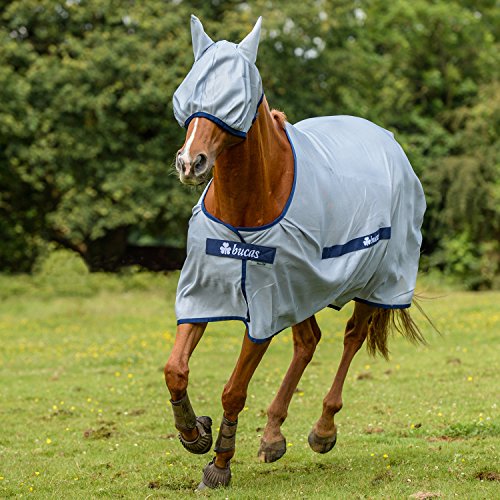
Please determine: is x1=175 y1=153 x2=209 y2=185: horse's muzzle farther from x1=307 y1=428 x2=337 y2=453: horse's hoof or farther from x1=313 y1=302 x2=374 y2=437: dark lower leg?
x1=307 y1=428 x2=337 y2=453: horse's hoof

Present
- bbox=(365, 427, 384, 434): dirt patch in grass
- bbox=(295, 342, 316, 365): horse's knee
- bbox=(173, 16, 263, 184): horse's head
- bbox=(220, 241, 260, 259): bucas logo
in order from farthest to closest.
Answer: bbox=(365, 427, 384, 434): dirt patch in grass
bbox=(295, 342, 316, 365): horse's knee
bbox=(220, 241, 260, 259): bucas logo
bbox=(173, 16, 263, 184): horse's head

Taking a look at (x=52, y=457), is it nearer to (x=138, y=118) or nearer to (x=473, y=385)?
(x=473, y=385)

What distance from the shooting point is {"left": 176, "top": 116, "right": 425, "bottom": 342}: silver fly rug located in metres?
5.61

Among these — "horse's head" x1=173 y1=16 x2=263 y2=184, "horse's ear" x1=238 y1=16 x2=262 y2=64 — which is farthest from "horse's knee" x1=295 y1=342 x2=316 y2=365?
"horse's ear" x1=238 y1=16 x2=262 y2=64

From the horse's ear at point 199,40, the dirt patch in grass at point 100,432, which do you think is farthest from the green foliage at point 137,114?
the horse's ear at point 199,40

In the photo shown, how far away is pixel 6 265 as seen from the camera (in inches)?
1100

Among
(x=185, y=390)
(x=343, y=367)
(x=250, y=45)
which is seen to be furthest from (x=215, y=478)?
(x=250, y=45)

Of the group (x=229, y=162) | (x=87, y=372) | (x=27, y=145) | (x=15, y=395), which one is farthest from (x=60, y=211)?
(x=229, y=162)

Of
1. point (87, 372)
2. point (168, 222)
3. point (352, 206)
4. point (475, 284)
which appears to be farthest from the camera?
point (475, 284)

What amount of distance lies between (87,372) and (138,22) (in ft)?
47.3

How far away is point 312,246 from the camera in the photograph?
5.86 m

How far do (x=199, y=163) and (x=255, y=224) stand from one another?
0.95m

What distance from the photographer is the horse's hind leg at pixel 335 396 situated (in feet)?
23.2

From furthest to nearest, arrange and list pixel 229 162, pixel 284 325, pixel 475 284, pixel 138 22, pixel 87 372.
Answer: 1. pixel 475 284
2. pixel 138 22
3. pixel 87 372
4. pixel 284 325
5. pixel 229 162
